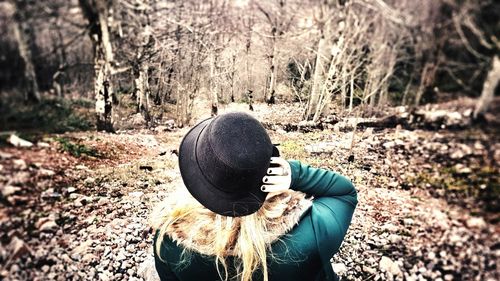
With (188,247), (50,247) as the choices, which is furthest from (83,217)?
(188,247)

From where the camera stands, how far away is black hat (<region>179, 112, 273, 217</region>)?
4.84 ft

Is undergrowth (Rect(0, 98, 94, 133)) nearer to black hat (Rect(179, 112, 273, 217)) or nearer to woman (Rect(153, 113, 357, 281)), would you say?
woman (Rect(153, 113, 357, 281))

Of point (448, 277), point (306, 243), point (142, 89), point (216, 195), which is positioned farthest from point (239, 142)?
point (448, 277)

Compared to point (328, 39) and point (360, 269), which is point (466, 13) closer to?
point (328, 39)

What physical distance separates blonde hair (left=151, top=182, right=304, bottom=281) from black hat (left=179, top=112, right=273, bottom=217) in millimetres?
115

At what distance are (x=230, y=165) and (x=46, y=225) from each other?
49.8 inches

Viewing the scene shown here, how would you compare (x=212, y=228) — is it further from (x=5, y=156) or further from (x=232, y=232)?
(x=5, y=156)

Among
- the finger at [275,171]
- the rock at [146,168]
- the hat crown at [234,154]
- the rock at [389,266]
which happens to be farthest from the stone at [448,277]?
the rock at [146,168]

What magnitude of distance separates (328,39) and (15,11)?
178cm

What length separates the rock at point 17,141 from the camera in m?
1.79

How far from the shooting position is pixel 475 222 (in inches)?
75.4

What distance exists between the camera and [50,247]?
A: 2.01 metres

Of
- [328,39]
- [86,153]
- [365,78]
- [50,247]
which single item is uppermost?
[328,39]

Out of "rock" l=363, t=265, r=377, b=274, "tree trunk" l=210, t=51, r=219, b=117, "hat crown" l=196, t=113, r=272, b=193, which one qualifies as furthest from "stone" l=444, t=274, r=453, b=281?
"tree trunk" l=210, t=51, r=219, b=117
